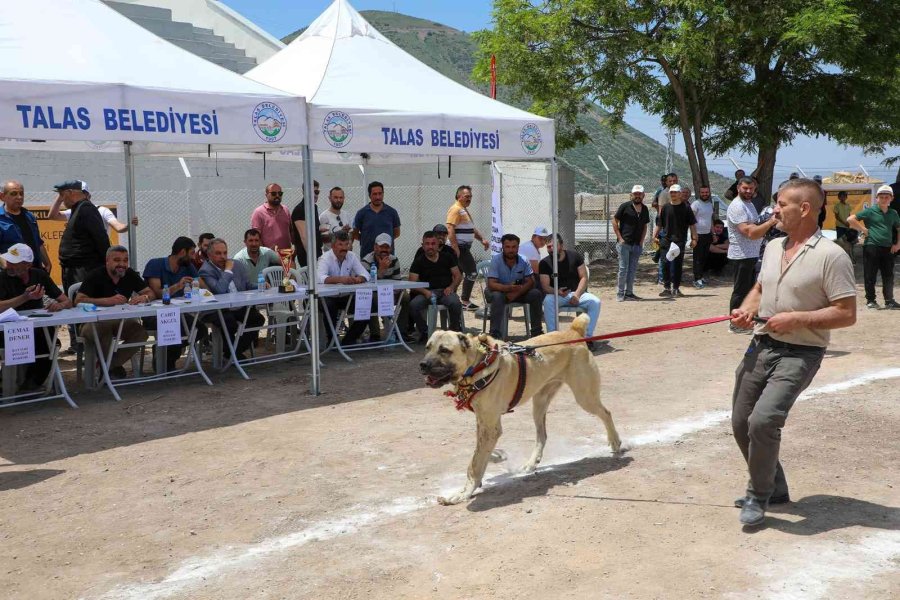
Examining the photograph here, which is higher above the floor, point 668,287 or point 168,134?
point 168,134

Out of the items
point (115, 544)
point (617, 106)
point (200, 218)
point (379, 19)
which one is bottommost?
point (115, 544)

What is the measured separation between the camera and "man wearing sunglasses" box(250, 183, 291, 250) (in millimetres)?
11398

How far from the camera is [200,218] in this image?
1542cm

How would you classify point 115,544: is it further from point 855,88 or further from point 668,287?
point 855,88

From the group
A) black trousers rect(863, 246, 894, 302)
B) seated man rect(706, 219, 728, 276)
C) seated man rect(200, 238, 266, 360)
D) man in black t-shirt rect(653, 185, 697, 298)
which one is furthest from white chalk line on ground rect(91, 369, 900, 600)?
seated man rect(706, 219, 728, 276)

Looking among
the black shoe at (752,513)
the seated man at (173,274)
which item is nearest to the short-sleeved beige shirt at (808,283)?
the black shoe at (752,513)

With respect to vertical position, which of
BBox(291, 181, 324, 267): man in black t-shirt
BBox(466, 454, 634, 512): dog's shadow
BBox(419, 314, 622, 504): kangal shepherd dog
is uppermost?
BBox(291, 181, 324, 267): man in black t-shirt

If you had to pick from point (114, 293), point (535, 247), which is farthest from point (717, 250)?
point (114, 293)

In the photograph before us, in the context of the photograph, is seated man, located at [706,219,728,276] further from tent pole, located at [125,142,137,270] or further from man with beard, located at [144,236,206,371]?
man with beard, located at [144,236,206,371]

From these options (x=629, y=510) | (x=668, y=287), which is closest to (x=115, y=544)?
(x=629, y=510)

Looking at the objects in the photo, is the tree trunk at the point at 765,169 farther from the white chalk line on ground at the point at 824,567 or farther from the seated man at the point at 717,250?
the white chalk line on ground at the point at 824,567

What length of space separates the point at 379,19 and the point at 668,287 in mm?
144536

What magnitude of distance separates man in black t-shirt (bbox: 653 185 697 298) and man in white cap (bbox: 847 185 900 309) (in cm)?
275

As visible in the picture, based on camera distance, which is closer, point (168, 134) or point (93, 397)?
point (168, 134)
